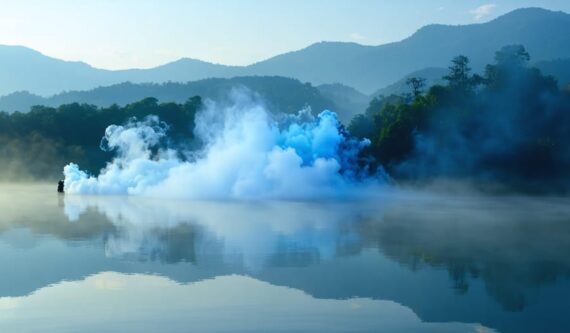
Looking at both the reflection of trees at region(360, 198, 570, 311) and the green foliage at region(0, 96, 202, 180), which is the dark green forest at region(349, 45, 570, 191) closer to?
the reflection of trees at region(360, 198, 570, 311)

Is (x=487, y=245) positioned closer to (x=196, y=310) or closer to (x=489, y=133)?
(x=196, y=310)

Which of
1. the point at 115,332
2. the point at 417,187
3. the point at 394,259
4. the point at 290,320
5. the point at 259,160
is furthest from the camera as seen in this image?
the point at 417,187

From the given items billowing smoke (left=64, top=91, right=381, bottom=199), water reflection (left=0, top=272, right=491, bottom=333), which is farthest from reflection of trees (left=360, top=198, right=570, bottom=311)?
billowing smoke (left=64, top=91, right=381, bottom=199)

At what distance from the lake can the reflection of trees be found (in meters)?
0.06

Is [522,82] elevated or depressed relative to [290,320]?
elevated

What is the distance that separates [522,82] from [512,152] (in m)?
11.7

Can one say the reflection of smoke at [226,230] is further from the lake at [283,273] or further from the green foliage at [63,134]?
the green foliage at [63,134]

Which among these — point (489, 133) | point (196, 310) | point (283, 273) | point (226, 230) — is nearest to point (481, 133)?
point (489, 133)

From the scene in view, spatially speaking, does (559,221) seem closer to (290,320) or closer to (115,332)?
(290,320)

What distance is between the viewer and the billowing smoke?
2274 inches

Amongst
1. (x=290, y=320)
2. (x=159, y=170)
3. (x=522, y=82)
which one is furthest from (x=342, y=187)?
(x=290, y=320)

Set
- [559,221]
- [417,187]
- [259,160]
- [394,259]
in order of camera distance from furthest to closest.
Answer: [417,187], [259,160], [559,221], [394,259]

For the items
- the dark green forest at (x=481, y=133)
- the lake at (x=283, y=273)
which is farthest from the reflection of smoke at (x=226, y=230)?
the dark green forest at (x=481, y=133)

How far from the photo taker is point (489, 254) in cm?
2656
